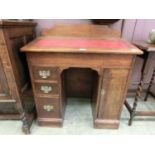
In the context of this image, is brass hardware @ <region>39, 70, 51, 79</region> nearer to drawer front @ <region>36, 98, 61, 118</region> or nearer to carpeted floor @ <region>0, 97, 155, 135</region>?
drawer front @ <region>36, 98, 61, 118</region>

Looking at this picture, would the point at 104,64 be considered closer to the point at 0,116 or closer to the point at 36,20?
the point at 36,20

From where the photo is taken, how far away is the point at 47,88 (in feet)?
3.68

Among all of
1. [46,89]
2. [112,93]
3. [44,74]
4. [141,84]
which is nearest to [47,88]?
[46,89]

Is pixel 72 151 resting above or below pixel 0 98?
below

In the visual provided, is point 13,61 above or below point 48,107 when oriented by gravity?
above

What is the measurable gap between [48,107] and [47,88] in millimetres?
213

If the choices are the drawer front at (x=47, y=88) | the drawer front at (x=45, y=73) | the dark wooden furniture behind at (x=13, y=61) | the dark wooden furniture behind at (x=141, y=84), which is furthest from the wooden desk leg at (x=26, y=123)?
the dark wooden furniture behind at (x=141, y=84)

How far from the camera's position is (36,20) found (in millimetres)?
1389

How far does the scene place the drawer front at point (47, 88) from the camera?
3.62 ft

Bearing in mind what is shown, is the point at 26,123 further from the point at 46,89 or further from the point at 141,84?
the point at 141,84

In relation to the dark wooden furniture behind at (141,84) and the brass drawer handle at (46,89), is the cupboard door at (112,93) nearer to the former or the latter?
the dark wooden furniture behind at (141,84)

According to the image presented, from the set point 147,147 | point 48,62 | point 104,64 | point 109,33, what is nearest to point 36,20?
point 48,62

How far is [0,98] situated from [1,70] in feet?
0.88

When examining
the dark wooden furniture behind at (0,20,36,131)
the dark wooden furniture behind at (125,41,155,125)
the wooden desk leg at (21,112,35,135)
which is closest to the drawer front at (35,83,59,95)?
the dark wooden furniture behind at (0,20,36,131)
